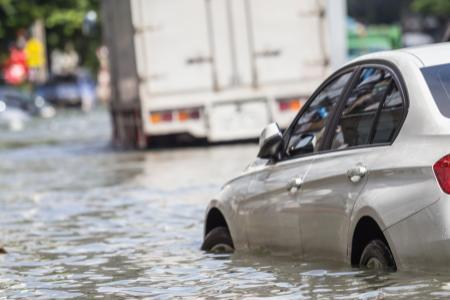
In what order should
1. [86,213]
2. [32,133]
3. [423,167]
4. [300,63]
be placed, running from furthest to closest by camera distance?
[32,133], [300,63], [86,213], [423,167]

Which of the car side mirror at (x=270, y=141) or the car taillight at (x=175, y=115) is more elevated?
the car side mirror at (x=270, y=141)

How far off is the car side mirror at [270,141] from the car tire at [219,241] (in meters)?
1.18

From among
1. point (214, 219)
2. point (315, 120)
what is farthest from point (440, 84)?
point (214, 219)

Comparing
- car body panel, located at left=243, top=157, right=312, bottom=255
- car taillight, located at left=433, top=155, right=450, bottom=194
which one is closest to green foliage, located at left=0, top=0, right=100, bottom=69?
car body panel, located at left=243, top=157, right=312, bottom=255

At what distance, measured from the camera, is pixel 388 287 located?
774 centimetres

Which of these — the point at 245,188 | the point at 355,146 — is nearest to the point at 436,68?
the point at 355,146

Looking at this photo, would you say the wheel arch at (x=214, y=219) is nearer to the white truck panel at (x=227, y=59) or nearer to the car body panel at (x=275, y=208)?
the car body panel at (x=275, y=208)

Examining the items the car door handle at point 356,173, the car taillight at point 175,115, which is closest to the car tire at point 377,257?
the car door handle at point 356,173

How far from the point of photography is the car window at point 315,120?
28.7 ft

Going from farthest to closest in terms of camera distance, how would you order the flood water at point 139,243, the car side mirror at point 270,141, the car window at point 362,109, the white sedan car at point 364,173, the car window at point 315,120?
1. the car side mirror at point 270,141
2. the car window at point 315,120
3. the flood water at point 139,243
4. the car window at point 362,109
5. the white sedan car at point 364,173

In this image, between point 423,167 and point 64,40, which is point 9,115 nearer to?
point 64,40

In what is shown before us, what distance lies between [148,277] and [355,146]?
A: 7.01 feet

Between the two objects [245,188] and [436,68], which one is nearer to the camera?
[436,68]

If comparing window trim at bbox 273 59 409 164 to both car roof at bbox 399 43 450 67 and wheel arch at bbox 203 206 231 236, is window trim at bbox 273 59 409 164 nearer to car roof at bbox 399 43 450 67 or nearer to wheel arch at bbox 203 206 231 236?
car roof at bbox 399 43 450 67
